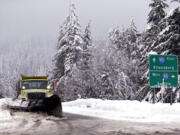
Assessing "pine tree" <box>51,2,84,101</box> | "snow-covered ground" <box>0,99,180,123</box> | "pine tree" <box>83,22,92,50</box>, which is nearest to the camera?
"snow-covered ground" <box>0,99,180,123</box>

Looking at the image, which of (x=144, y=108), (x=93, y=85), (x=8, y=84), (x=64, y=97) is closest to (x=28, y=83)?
(x=144, y=108)

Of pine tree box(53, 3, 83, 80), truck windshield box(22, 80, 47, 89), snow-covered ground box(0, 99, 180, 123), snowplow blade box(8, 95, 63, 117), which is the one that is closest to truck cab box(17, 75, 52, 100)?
truck windshield box(22, 80, 47, 89)

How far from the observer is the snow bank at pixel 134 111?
49.6 ft

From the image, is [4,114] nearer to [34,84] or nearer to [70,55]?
[34,84]

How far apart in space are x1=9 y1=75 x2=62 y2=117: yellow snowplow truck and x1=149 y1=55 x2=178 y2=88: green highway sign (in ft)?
22.1

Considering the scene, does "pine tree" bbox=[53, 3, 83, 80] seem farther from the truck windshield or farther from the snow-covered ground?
the truck windshield

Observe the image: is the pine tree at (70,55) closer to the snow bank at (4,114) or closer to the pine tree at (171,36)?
the pine tree at (171,36)

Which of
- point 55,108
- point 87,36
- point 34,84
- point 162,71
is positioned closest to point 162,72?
point 162,71

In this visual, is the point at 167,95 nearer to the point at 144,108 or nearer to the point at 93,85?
the point at 144,108

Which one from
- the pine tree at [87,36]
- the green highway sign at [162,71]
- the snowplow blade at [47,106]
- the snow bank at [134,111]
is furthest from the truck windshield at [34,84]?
the pine tree at [87,36]

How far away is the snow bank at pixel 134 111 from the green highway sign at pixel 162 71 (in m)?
1.65

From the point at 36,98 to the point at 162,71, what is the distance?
26.8ft

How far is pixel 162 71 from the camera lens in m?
20.3

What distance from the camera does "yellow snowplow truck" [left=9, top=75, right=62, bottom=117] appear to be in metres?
14.3
